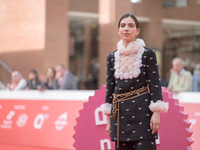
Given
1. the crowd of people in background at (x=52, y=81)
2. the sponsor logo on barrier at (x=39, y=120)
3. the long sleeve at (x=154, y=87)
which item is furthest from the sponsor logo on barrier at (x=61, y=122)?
the long sleeve at (x=154, y=87)

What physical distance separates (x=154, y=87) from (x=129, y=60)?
0.39 meters

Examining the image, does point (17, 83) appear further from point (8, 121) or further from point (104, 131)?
point (104, 131)

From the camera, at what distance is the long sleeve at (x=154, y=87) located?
3.90 metres

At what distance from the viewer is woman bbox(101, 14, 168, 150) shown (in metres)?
3.96

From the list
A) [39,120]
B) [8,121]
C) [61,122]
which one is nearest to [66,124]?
[61,122]

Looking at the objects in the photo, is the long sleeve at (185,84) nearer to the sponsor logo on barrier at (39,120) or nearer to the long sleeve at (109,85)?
the sponsor logo on barrier at (39,120)

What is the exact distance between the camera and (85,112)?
6.10 meters

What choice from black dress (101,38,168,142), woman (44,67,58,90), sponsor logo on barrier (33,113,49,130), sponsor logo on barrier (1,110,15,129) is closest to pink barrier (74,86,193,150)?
black dress (101,38,168,142)

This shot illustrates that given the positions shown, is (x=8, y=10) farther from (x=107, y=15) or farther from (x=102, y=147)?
(x=102, y=147)

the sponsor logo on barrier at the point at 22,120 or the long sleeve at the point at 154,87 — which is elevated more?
the long sleeve at the point at 154,87

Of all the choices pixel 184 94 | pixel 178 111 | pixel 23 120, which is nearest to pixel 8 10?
pixel 23 120

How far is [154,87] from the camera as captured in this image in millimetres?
3977

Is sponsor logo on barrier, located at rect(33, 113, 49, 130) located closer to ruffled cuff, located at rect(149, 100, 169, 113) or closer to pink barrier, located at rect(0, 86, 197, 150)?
pink barrier, located at rect(0, 86, 197, 150)

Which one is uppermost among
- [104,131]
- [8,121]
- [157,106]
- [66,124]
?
[157,106]
